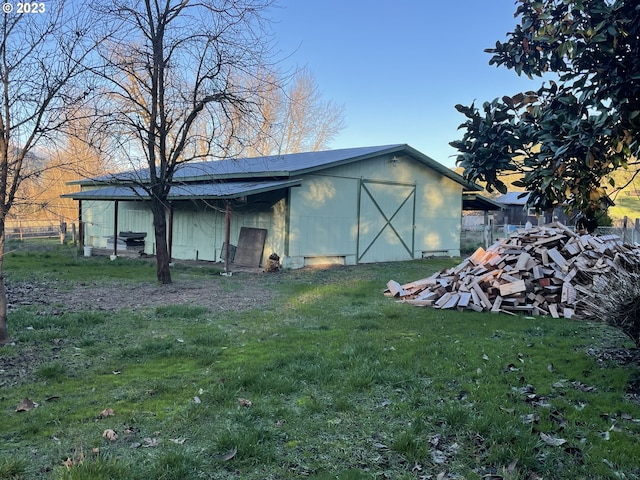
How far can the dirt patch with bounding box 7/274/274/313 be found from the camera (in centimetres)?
882

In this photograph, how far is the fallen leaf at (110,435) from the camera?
3426 mm

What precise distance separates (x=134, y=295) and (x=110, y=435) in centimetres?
Answer: 706

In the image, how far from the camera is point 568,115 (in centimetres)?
321

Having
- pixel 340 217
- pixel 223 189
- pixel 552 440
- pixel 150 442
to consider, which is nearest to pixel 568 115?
pixel 552 440

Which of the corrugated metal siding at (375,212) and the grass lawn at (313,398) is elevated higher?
the corrugated metal siding at (375,212)

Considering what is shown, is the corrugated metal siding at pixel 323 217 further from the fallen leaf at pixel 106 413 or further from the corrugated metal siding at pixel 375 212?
the fallen leaf at pixel 106 413

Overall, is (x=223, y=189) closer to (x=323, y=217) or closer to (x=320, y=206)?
(x=320, y=206)

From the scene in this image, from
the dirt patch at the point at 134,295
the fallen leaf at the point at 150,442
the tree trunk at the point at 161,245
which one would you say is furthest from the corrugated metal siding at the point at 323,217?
the fallen leaf at the point at 150,442

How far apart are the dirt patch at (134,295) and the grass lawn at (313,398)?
0.90 meters

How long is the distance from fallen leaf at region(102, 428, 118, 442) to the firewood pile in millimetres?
6932

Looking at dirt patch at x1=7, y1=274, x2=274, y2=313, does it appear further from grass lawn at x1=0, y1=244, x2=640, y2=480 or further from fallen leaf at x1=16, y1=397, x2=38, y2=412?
fallen leaf at x1=16, y1=397, x2=38, y2=412

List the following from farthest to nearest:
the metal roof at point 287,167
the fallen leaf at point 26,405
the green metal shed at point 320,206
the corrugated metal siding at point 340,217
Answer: the corrugated metal siding at point 340,217 → the green metal shed at point 320,206 → the metal roof at point 287,167 → the fallen leaf at point 26,405

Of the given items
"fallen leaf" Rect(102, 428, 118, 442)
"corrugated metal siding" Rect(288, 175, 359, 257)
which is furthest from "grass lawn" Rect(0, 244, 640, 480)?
"corrugated metal siding" Rect(288, 175, 359, 257)

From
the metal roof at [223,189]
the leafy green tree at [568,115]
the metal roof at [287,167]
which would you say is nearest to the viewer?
the leafy green tree at [568,115]
